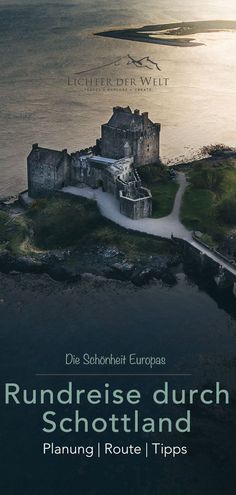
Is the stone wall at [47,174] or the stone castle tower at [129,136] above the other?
the stone castle tower at [129,136]

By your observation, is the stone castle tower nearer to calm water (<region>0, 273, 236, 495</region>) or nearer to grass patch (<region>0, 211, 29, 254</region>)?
grass patch (<region>0, 211, 29, 254</region>)

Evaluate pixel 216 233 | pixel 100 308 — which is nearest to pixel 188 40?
pixel 216 233

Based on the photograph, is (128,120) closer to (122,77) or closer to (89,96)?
(89,96)

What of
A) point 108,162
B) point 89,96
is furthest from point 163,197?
point 89,96

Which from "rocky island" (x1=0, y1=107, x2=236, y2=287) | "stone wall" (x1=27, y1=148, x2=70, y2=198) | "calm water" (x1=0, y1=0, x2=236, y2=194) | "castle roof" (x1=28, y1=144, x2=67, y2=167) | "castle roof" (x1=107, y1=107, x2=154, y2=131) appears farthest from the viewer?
"calm water" (x1=0, y1=0, x2=236, y2=194)

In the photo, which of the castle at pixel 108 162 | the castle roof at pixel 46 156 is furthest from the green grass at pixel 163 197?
the castle roof at pixel 46 156

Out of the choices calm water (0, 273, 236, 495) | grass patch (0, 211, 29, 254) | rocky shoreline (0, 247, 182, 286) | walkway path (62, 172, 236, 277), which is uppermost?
walkway path (62, 172, 236, 277)

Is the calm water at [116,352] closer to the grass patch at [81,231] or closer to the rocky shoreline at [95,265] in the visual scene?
the rocky shoreline at [95,265]

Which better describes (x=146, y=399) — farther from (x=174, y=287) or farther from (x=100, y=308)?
(x=174, y=287)

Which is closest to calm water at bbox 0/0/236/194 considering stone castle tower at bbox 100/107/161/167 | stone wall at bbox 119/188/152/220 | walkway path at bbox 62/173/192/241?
stone castle tower at bbox 100/107/161/167
